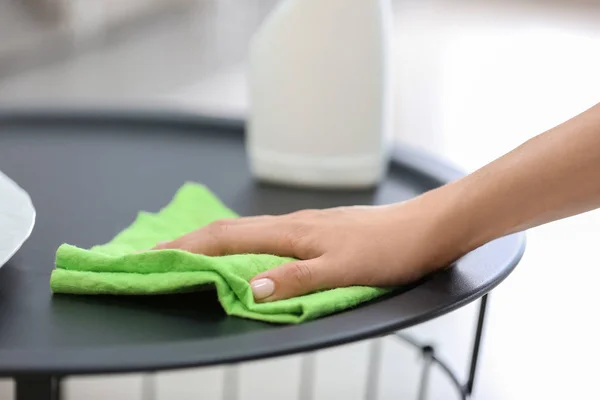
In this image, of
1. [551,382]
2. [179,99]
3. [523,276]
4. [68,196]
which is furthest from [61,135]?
[179,99]

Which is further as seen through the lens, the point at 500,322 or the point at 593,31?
the point at 593,31

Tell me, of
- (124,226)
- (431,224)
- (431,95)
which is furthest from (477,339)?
(431,95)

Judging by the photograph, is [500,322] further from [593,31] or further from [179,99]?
[593,31]

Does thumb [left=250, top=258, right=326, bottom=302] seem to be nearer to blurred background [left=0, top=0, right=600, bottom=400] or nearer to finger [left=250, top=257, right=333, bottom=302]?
finger [left=250, top=257, right=333, bottom=302]

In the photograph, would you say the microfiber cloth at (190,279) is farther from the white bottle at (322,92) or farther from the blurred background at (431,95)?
the blurred background at (431,95)

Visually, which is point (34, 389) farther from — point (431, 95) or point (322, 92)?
point (431, 95)

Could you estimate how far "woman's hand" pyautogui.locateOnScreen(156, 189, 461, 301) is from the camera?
47cm

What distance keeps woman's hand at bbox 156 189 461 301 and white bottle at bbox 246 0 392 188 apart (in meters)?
Result: 0.20

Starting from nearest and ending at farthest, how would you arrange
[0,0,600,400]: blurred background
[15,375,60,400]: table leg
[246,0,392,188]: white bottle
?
[15,375,60,400]: table leg, [246,0,392,188]: white bottle, [0,0,600,400]: blurred background

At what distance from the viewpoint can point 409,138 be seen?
74.5 inches

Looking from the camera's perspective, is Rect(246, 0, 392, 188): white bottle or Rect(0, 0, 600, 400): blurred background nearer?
Rect(246, 0, 392, 188): white bottle

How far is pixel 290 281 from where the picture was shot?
0.47 m

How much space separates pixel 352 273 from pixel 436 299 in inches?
2.1

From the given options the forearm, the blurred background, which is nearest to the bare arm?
the forearm
